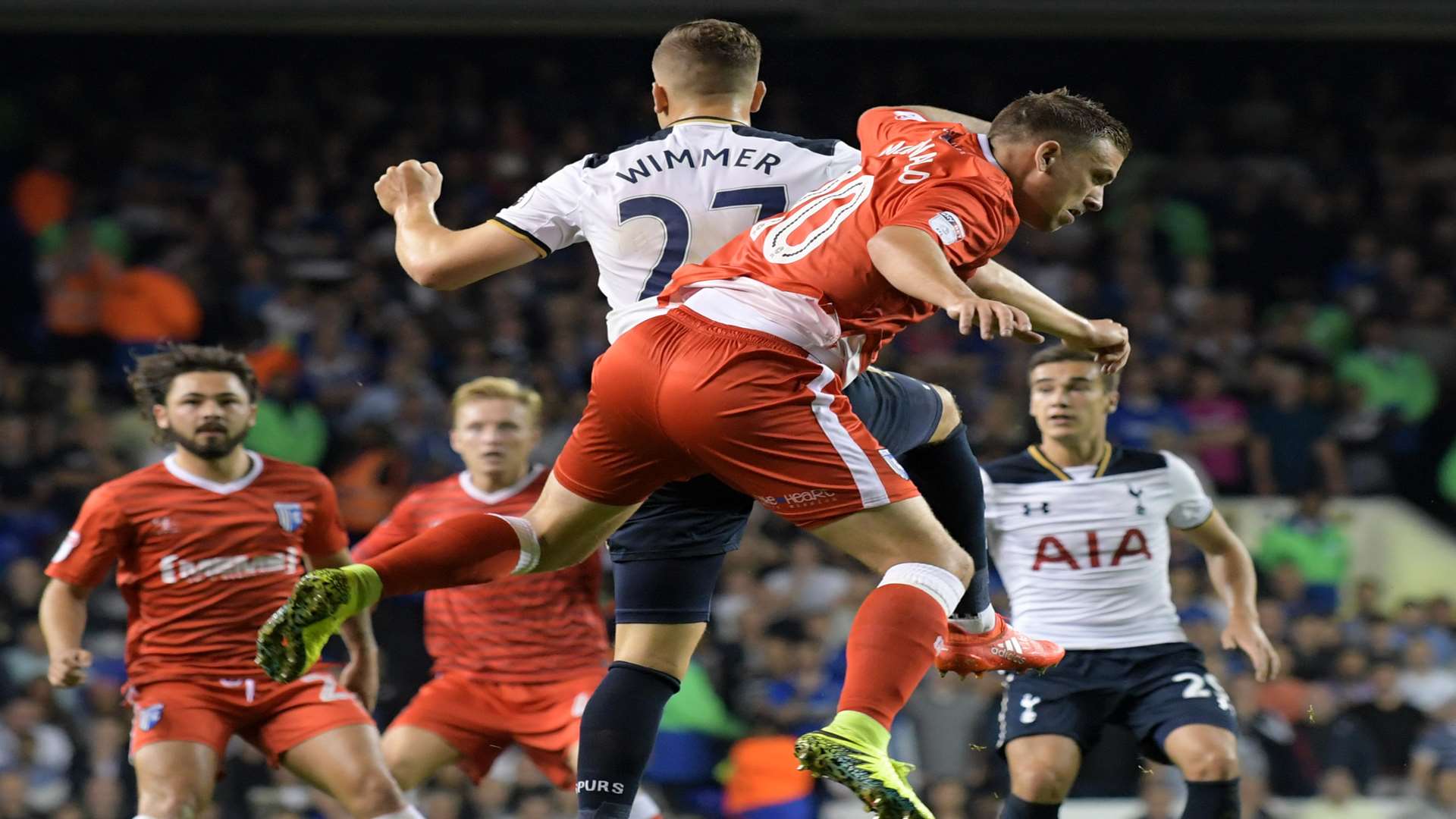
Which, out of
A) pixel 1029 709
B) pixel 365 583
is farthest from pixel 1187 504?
pixel 365 583

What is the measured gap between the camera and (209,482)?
5758 millimetres

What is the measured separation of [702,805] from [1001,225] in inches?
212

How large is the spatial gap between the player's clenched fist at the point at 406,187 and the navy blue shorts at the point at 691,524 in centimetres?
100

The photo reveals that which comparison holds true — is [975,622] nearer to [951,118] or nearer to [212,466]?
[951,118]

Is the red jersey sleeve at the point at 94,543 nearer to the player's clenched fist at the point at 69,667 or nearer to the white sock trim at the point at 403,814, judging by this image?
the player's clenched fist at the point at 69,667

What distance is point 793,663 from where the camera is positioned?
8.94m

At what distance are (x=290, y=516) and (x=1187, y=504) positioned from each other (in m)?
3.17

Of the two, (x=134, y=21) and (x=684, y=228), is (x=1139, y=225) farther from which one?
(x=684, y=228)

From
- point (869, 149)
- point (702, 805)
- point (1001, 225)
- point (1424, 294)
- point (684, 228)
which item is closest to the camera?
point (1001, 225)

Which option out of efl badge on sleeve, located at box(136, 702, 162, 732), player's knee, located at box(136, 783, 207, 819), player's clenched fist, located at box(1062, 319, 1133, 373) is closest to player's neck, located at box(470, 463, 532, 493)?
efl badge on sleeve, located at box(136, 702, 162, 732)

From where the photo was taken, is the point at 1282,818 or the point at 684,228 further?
the point at 1282,818

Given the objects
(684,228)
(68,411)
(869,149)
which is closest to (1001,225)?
(869,149)

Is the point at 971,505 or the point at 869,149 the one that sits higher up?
the point at 869,149

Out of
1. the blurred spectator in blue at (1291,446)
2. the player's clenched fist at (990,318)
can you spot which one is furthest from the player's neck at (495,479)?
the blurred spectator in blue at (1291,446)
